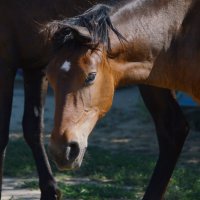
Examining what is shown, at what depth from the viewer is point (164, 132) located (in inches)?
258

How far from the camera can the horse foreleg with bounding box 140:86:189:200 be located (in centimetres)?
645

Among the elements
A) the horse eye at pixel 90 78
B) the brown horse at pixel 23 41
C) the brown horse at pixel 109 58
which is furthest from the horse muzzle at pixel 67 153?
the brown horse at pixel 23 41

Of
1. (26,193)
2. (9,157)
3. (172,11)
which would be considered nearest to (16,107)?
(9,157)

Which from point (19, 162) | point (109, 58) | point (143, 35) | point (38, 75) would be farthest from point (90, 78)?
point (19, 162)

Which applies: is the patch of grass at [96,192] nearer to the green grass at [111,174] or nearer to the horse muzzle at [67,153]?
the green grass at [111,174]

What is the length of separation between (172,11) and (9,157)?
3.77 m

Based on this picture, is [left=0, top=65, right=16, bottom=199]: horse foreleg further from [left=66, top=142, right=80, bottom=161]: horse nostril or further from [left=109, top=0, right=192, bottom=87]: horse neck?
[left=66, top=142, right=80, bottom=161]: horse nostril

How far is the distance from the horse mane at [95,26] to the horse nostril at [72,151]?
1.87 feet

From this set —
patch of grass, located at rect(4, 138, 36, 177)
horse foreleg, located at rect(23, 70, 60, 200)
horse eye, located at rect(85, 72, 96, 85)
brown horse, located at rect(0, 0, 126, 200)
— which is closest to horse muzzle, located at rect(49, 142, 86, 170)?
horse eye, located at rect(85, 72, 96, 85)

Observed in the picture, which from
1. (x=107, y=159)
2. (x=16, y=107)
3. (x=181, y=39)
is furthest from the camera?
(x=16, y=107)

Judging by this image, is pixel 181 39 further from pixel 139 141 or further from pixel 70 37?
pixel 139 141

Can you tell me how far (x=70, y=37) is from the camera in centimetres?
489

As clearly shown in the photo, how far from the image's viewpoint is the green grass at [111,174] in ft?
23.5

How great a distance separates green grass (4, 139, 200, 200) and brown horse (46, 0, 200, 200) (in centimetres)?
185
